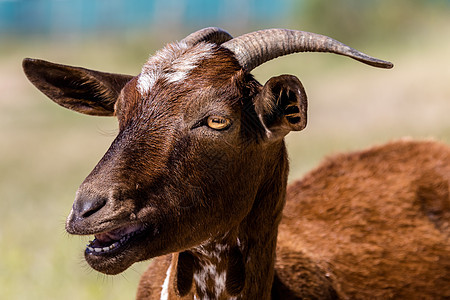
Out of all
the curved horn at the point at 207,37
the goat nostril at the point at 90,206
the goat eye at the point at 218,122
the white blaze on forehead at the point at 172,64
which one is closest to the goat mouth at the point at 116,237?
the goat nostril at the point at 90,206

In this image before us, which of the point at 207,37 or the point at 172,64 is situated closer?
the point at 172,64

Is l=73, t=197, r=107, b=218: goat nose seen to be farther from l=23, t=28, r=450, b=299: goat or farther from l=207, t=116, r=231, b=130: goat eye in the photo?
l=207, t=116, r=231, b=130: goat eye

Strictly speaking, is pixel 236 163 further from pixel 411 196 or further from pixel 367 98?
pixel 367 98

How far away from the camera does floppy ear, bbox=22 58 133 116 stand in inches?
164

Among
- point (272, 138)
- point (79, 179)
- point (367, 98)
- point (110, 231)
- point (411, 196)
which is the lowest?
point (110, 231)

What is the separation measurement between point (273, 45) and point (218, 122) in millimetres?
589

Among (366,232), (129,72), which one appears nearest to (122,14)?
(129,72)

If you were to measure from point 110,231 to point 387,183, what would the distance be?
285 cm

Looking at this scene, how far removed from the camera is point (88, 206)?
3.13 metres

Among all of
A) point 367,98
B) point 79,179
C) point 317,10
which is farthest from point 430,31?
point 79,179

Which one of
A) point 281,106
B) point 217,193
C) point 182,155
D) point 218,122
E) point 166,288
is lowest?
point 166,288

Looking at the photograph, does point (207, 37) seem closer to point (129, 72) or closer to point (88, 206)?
point (88, 206)

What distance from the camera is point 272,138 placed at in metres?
3.70

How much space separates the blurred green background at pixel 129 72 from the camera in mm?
7969
